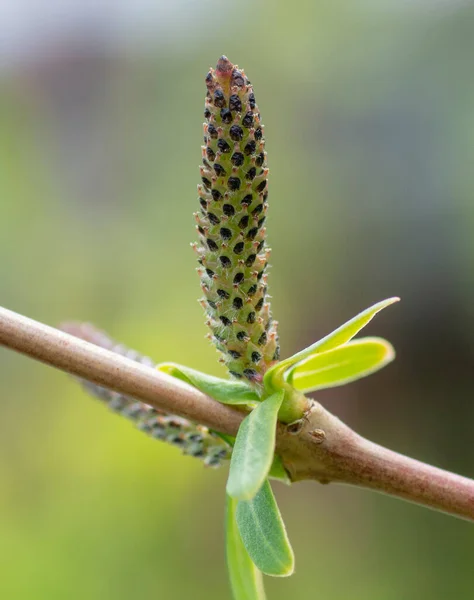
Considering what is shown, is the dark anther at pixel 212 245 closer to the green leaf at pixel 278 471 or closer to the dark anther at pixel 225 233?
the dark anther at pixel 225 233

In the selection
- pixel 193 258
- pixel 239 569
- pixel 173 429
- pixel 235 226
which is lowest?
pixel 239 569

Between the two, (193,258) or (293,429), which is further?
(193,258)

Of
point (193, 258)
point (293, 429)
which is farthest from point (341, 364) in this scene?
point (193, 258)

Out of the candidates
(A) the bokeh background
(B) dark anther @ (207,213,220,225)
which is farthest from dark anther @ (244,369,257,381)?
(A) the bokeh background

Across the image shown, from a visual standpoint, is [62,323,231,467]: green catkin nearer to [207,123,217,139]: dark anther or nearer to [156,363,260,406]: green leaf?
[156,363,260,406]: green leaf

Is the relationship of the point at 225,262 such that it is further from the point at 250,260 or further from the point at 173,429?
the point at 173,429
